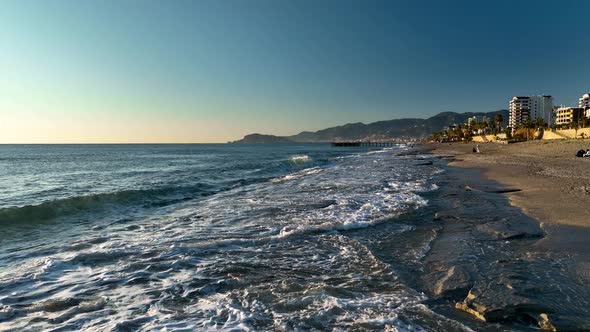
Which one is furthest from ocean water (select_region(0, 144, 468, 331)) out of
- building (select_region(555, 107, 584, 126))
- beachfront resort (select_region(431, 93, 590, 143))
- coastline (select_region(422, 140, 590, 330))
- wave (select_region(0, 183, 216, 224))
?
building (select_region(555, 107, 584, 126))

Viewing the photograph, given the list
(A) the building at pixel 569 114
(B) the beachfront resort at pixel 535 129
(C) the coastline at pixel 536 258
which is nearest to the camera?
(C) the coastline at pixel 536 258

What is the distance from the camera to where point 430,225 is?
35.3 ft

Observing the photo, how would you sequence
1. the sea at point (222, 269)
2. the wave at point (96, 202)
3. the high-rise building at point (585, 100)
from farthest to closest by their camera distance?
1. the high-rise building at point (585, 100)
2. the wave at point (96, 202)
3. the sea at point (222, 269)

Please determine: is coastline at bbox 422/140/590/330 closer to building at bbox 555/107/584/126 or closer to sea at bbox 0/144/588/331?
sea at bbox 0/144/588/331

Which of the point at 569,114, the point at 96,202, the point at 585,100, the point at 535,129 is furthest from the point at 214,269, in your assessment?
the point at 585,100

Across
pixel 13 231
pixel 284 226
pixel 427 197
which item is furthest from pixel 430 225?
pixel 13 231

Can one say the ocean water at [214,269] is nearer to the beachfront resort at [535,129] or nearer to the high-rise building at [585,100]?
the beachfront resort at [535,129]

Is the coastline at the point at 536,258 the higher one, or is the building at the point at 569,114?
the building at the point at 569,114

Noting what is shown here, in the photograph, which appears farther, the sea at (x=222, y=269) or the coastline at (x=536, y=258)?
the sea at (x=222, y=269)

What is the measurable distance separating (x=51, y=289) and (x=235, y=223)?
5929 mm

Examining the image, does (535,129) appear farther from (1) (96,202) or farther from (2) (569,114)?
(1) (96,202)

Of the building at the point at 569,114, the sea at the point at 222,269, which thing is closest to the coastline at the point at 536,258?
the sea at the point at 222,269

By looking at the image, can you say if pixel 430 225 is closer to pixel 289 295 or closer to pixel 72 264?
pixel 289 295

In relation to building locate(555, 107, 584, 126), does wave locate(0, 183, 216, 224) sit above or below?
below
